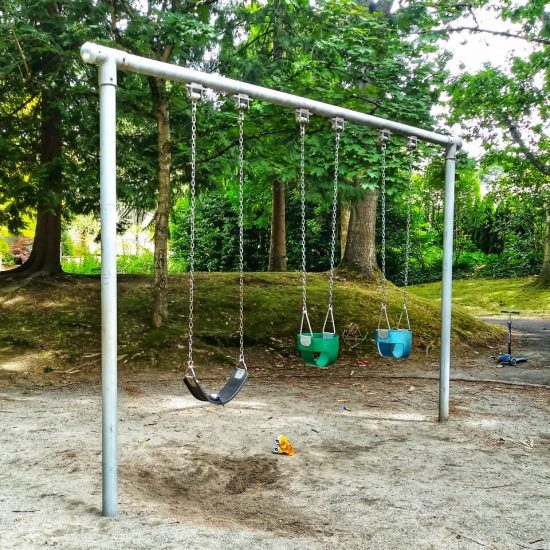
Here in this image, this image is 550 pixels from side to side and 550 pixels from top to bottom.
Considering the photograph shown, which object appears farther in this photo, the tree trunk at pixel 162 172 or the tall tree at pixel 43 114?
the tree trunk at pixel 162 172

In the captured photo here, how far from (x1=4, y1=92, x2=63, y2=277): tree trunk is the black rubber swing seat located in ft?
18.7

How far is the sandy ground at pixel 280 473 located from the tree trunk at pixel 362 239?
5010 mm

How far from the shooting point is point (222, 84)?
13.6 ft

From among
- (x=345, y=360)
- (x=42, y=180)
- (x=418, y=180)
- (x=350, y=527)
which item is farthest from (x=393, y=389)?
(x=418, y=180)

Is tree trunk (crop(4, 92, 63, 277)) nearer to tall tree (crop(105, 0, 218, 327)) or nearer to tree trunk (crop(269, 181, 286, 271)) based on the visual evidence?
tall tree (crop(105, 0, 218, 327))

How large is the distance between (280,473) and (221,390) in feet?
2.26

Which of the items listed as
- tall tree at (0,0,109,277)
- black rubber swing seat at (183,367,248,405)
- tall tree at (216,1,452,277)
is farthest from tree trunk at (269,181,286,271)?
black rubber swing seat at (183,367,248,405)

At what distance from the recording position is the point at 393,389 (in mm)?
6961

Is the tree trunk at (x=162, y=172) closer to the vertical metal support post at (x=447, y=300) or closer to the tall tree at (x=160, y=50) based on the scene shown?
the tall tree at (x=160, y=50)

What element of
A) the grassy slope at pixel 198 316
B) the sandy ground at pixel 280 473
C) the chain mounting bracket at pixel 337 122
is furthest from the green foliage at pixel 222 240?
the chain mounting bracket at pixel 337 122

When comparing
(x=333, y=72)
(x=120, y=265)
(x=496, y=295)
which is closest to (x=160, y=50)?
(x=333, y=72)

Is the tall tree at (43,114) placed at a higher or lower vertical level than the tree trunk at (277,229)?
higher

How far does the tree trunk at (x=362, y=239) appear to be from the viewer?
445 inches

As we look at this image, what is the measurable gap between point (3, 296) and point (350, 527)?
25.9 feet
